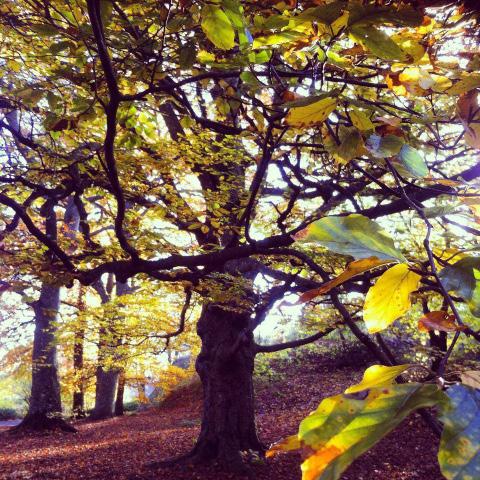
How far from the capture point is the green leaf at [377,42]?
2.17 feet

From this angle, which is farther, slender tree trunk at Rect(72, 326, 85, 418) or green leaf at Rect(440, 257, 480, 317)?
slender tree trunk at Rect(72, 326, 85, 418)

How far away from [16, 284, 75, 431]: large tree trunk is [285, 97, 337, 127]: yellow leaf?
12.2 metres

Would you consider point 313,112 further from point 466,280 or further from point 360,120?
point 466,280

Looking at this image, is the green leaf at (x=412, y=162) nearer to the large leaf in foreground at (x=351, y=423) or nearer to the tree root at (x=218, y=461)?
the large leaf in foreground at (x=351, y=423)

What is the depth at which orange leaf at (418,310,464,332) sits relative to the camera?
1.56 feet

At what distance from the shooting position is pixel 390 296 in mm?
563

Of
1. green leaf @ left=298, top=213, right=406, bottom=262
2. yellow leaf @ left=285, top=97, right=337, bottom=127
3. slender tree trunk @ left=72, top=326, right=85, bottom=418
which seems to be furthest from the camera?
slender tree trunk @ left=72, top=326, right=85, bottom=418

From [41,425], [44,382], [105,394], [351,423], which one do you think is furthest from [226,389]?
[105,394]

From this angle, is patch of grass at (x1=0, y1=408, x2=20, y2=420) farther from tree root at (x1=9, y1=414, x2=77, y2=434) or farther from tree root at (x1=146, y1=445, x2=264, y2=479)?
tree root at (x1=146, y1=445, x2=264, y2=479)

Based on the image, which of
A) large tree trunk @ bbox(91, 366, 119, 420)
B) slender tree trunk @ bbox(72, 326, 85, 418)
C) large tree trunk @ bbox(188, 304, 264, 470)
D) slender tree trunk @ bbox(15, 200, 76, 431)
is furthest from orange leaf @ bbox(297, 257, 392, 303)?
large tree trunk @ bbox(91, 366, 119, 420)

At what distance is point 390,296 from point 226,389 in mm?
6104

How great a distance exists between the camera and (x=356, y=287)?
4.95 meters

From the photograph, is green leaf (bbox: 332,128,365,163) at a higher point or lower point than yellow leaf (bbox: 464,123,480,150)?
higher

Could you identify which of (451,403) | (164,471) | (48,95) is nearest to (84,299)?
(164,471)
